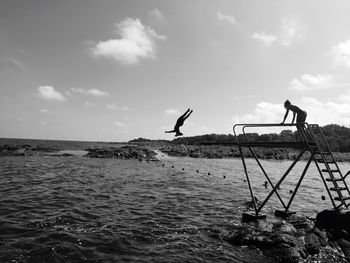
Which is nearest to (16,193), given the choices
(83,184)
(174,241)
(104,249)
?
(83,184)

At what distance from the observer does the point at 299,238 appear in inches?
471

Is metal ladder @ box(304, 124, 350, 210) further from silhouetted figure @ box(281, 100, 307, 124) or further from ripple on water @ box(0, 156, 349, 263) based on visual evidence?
ripple on water @ box(0, 156, 349, 263)

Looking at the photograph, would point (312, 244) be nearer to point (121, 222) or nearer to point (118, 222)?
point (121, 222)

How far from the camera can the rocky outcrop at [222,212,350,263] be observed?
10.7 meters

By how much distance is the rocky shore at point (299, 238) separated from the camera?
421 inches

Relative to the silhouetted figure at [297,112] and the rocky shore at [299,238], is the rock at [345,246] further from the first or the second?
the silhouetted figure at [297,112]

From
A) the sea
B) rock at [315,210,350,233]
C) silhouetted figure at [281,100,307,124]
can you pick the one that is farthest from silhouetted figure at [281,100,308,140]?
the sea

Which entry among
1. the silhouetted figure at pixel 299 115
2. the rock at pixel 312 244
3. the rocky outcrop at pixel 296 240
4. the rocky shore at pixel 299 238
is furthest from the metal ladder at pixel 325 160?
the rock at pixel 312 244

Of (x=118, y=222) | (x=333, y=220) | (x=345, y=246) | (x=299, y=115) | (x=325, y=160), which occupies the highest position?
(x=299, y=115)

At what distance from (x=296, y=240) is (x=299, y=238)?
46cm

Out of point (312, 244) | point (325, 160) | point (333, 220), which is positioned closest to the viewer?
point (312, 244)

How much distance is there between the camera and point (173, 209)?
17.9 m

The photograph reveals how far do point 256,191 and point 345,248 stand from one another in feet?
52.0

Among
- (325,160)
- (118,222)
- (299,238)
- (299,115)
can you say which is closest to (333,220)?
(299,238)
